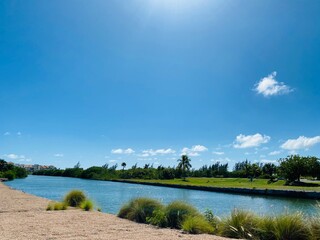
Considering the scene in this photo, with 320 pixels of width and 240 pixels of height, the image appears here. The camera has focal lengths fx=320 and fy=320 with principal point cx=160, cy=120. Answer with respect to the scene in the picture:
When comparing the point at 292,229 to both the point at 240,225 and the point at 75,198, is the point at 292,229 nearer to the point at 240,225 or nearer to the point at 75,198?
the point at 240,225

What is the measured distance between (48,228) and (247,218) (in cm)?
574

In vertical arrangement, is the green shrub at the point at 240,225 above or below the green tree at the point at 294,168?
below

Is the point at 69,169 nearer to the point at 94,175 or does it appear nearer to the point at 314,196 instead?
the point at 94,175

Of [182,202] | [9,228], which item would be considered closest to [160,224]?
[182,202]

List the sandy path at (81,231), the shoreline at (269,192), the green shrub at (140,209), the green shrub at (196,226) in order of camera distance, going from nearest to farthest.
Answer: the sandy path at (81,231) < the green shrub at (196,226) < the green shrub at (140,209) < the shoreline at (269,192)

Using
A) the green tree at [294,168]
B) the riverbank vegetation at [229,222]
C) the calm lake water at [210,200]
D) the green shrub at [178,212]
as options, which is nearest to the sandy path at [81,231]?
the riverbank vegetation at [229,222]

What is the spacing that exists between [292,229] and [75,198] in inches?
482

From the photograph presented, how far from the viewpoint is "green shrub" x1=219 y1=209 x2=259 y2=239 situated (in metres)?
8.66

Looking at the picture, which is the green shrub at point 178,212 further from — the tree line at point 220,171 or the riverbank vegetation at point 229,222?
the tree line at point 220,171

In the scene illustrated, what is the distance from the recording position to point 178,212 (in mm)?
10484

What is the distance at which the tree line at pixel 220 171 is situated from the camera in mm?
69125

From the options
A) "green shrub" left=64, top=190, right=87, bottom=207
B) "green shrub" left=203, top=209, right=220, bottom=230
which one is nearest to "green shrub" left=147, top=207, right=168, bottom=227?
"green shrub" left=203, top=209, right=220, bottom=230

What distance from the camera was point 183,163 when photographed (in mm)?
114062

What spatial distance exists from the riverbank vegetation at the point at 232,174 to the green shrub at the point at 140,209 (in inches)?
1840
